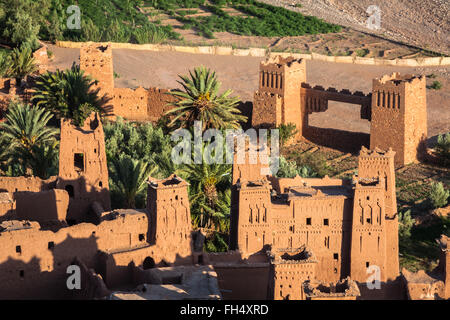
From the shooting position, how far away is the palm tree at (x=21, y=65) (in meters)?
61.9

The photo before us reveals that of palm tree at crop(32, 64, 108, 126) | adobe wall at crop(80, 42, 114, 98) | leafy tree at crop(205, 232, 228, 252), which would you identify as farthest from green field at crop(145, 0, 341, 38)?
leafy tree at crop(205, 232, 228, 252)

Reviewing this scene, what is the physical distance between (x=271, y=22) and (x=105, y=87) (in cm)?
3303

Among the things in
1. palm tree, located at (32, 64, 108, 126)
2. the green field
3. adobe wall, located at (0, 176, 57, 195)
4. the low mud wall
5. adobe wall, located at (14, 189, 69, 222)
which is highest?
the green field

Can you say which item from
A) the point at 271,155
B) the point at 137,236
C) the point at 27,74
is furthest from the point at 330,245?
the point at 27,74

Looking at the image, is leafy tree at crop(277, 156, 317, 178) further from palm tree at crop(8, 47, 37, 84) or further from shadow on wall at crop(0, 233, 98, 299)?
palm tree at crop(8, 47, 37, 84)

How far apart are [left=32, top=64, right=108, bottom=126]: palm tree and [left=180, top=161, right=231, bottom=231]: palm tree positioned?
11330 millimetres

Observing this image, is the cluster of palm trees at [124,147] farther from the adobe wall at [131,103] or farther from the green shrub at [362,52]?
the green shrub at [362,52]

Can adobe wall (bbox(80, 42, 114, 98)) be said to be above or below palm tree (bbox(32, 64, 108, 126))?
above

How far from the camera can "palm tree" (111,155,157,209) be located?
43.0 meters

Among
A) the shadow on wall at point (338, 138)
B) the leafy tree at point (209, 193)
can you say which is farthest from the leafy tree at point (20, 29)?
the leafy tree at point (209, 193)

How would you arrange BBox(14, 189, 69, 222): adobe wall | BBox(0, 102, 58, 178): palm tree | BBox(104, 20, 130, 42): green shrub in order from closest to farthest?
BBox(14, 189, 69, 222): adobe wall → BBox(0, 102, 58, 178): palm tree → BBox(104, 20, 130, 42): green shrub

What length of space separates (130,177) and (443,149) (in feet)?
57.1

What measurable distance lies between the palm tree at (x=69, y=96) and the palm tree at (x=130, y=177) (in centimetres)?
1065
